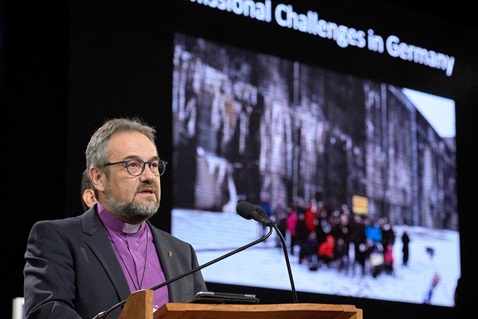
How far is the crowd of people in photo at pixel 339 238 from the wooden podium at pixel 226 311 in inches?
138

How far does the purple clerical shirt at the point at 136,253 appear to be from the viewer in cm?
327

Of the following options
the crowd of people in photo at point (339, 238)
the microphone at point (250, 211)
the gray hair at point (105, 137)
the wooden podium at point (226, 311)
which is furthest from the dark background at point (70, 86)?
the wooden podium at point (226, 311)

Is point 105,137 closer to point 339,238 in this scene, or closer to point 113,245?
point 113,245

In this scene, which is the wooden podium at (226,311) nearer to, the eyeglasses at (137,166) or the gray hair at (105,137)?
the eyeglasses at (137,166)

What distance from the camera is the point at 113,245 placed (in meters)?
3.35

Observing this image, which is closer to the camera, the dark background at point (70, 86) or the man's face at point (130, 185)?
the man's face at point (130, 185)

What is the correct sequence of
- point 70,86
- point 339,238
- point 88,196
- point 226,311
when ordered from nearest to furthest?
point 226,311
point 88,196
point 70,86
point 339,238

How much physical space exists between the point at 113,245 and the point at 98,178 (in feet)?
0.90

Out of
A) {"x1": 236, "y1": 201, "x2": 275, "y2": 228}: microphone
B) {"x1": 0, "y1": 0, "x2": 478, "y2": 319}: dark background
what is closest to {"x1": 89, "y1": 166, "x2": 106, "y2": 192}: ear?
{"x1": 236, "y1": 201, "x2": 275, "y2": 228}: microphone

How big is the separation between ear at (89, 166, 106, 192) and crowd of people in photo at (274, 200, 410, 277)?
286 cm

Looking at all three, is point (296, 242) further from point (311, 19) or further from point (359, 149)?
point (311, 19)

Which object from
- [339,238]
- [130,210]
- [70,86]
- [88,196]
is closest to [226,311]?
[130,210]

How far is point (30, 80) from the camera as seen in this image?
5664 mm

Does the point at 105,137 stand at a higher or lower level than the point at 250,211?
higher
